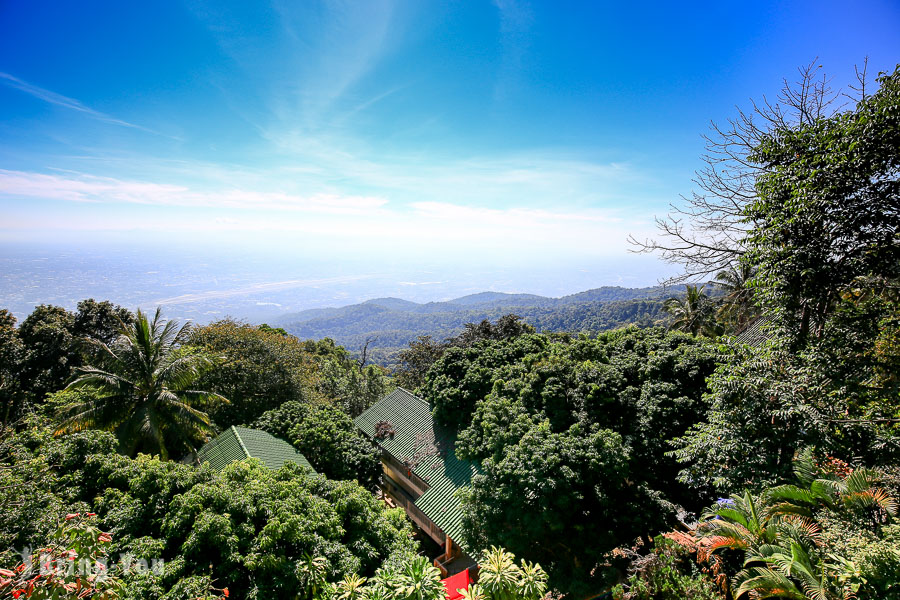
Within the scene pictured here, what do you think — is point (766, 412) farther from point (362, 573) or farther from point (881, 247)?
point (362, 573)

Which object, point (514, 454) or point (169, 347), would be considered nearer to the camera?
point (514, 454)

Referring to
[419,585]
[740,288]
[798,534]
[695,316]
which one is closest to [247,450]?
[419,585]

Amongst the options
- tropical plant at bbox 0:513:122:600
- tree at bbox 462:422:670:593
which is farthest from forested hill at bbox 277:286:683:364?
tropical plant at bbox 0:513:122:600

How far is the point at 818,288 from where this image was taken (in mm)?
6371

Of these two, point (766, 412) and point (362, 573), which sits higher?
point (766, 412)

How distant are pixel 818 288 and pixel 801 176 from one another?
1969 mm

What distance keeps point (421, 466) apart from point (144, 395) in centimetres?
1100

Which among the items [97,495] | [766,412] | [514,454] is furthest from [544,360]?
[97,495]

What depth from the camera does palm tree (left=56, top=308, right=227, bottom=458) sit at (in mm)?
12789

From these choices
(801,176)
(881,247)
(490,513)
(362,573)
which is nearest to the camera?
(881,247)

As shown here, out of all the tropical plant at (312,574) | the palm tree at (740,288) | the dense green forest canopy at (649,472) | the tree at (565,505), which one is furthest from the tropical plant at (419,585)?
the palm tree at (740,288)

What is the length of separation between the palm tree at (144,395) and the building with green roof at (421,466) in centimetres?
761

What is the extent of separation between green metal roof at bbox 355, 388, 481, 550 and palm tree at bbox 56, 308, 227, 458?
25.1 ft

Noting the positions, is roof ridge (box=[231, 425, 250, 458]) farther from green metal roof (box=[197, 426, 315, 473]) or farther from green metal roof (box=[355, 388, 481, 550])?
green metal roof (box=[355, 388, 481, 550])
